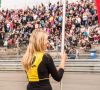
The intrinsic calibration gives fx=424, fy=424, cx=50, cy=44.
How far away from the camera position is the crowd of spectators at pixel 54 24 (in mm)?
20906

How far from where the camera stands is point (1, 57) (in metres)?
21.2

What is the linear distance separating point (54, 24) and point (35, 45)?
2004 cm

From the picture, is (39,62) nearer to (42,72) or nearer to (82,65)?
(42,72)

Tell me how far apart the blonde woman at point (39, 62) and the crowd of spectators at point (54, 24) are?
1464cm

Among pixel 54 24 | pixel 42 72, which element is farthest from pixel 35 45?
pixel 54 24

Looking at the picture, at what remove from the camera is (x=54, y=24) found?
2445cm

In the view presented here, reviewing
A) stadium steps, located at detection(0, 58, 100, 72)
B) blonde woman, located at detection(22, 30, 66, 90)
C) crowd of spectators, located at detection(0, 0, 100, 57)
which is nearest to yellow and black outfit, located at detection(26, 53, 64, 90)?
blonde woman, located at detection(22, 30, 66, 90)

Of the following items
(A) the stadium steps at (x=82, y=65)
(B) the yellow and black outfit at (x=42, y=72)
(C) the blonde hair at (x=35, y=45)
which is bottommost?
(A) the stadium steps at (x=82, y=65)

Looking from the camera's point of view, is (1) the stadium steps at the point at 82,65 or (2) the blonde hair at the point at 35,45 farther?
(1) the stadium steps at the point at 82,65

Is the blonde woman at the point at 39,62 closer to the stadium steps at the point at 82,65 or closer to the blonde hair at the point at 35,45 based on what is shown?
the blonde hair at the point at 35,45

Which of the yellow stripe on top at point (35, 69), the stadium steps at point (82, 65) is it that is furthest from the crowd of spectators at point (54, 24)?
the yellow stripe on top at point (35, 69)

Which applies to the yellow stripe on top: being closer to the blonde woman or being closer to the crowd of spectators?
the blonde woman

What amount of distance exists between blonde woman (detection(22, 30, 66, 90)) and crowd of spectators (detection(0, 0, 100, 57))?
48.0ft

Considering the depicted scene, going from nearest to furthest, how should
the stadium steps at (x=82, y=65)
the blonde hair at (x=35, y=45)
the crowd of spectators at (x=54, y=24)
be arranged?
the blonde hair at (x=35, y=45) < the stadium steps at (x=82, y=65) < the crowd of spectators at (x=54, y=24)
